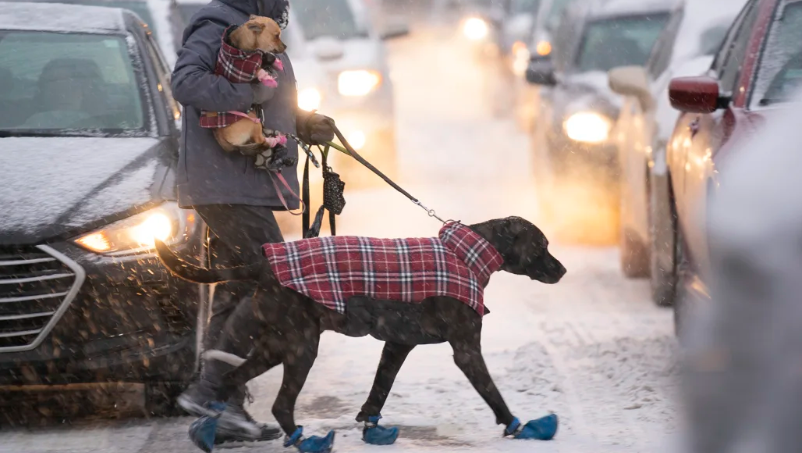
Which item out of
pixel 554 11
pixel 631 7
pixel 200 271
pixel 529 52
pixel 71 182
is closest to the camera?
pixel 200 271

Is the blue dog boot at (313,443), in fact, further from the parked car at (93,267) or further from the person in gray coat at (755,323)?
the person in gray coat at (755,323)

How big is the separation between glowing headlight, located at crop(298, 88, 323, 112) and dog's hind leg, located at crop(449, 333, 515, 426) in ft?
20.2

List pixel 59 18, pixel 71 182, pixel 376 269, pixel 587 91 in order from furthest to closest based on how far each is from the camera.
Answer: pixel 587 91, pixel 59 18, pixel 71 182, pixel 376 269

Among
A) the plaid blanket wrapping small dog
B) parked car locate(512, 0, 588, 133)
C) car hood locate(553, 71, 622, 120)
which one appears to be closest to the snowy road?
the plaid blanket wrapping small dog

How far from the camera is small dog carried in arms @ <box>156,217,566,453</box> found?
180 inches

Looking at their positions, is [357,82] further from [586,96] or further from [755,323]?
[755,323]

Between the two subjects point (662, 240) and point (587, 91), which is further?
point (587, 91)

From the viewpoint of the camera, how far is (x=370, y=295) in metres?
4.60

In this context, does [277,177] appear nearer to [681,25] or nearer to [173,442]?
[173,442]

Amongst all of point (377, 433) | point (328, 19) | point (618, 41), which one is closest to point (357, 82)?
point (328, 19)

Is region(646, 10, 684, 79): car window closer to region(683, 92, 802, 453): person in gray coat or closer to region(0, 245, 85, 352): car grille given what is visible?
region(0, 245, 85, 352): car grille

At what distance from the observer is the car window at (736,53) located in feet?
19.8

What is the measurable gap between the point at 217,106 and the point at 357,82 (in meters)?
6.83

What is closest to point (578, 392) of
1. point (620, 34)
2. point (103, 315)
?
point (103, 315)
